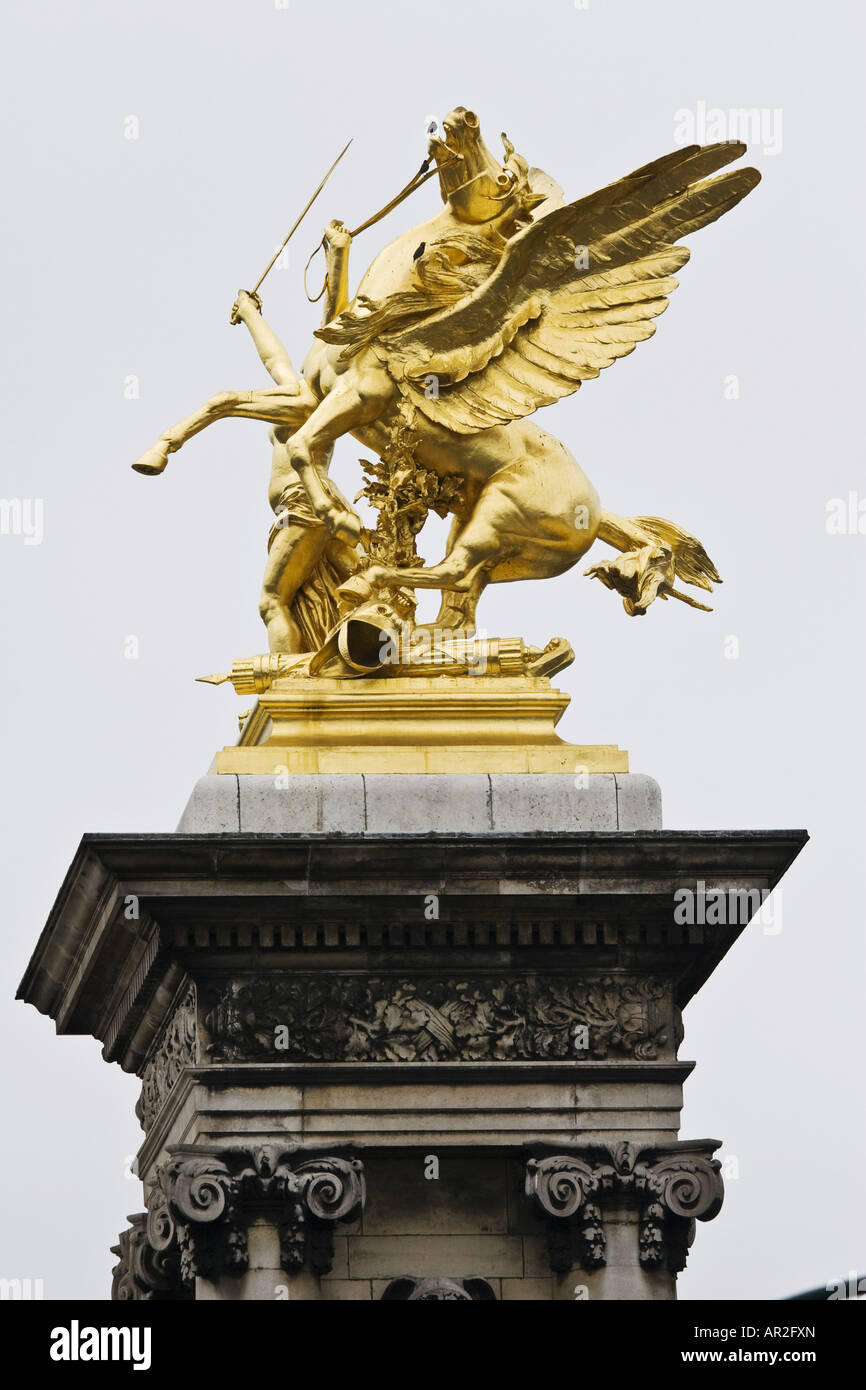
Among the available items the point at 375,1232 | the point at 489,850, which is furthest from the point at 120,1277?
the point at 489,850

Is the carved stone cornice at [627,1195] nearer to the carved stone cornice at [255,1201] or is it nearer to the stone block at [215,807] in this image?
the carved stone cornice at [255,1201]

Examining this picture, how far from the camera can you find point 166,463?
2548cm

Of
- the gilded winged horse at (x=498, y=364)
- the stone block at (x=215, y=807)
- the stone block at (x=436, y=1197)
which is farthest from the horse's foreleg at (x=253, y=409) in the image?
the stone block at (x=436, y=1197)

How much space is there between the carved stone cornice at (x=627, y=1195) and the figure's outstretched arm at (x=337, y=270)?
7.31 meters

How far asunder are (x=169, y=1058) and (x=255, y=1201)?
94.3 inches

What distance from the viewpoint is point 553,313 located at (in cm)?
2556

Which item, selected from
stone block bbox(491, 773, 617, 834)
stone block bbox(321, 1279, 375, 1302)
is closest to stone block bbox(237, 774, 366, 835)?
stone block bbox(491, 773, 617, 834)

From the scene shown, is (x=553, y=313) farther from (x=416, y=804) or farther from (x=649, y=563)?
(x=416, y=804)

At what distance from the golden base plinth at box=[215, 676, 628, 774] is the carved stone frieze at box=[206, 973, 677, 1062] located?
160cm

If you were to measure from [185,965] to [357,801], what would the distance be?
1.66m

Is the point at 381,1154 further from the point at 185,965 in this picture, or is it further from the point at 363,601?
the point at 363,601

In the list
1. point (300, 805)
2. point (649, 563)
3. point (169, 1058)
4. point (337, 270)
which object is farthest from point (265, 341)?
point (169, 1058)

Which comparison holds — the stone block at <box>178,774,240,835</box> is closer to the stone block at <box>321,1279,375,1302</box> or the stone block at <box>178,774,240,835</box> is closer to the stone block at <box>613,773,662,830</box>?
the stone block at <box>613,773,662,830</box>

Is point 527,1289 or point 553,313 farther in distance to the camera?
point 553,313
